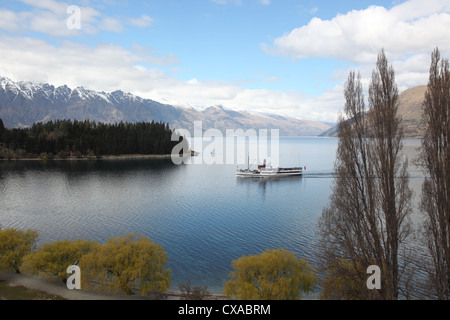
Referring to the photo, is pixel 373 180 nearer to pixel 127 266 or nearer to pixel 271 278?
pixel 271 278

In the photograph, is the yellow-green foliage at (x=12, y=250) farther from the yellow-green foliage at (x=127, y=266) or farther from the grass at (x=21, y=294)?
the yellow-green foliage at (x=127, y=266)

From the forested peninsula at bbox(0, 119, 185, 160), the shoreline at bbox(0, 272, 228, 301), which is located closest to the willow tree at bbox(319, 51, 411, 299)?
the shoreline at bbox(0, 272, 228, 301)

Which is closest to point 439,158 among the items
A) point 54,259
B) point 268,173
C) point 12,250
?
point 54,259

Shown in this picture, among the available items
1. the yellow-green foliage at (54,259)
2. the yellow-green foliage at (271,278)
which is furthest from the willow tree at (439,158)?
the yellow-green foliage at (54,259)

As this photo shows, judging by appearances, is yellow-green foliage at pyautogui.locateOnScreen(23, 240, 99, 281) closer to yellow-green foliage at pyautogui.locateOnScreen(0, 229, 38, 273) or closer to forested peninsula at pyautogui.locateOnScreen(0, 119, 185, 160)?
yellow-green foliage at pyautogui.locateOnScreen(0, 229, 38, 273)

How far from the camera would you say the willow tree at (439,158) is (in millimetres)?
20391

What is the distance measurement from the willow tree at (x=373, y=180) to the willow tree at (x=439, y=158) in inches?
69.1

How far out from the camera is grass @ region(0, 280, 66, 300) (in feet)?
87.0

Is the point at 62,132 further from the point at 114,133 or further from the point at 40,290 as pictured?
the point at 40,290

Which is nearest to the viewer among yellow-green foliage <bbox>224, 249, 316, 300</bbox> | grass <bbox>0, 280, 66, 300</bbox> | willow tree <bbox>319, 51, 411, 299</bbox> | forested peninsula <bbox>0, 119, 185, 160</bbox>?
willow tree <bbox>319, 51, 411, 299</bbox>

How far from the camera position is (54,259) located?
29969 mm

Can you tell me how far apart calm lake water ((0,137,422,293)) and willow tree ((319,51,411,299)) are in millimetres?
15743

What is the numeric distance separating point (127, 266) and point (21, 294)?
9.89 metres
